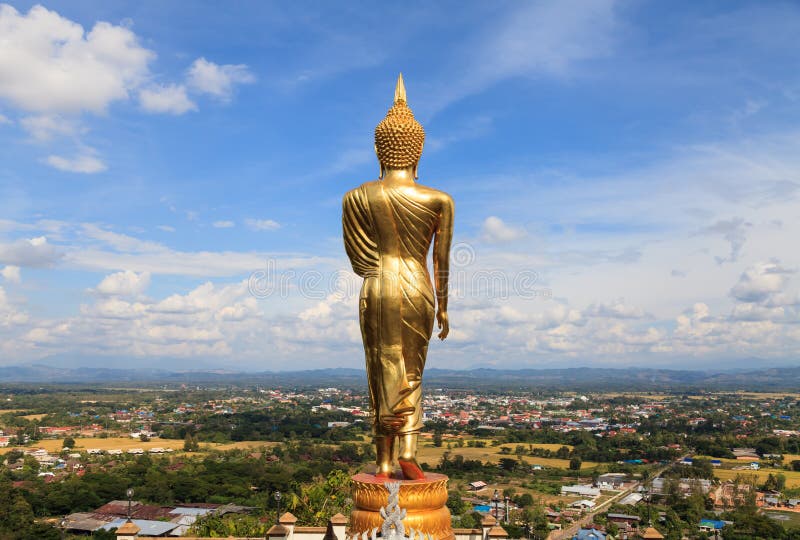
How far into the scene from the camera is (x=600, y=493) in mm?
32844

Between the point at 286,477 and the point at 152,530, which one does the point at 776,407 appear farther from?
the point at 152,530

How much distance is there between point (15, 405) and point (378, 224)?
89.8 meters

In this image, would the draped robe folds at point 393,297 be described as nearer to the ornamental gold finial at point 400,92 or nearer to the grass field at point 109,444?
the ornamental gold finial at point 400,92

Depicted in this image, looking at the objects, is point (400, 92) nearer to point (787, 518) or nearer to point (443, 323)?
point (443, 323)

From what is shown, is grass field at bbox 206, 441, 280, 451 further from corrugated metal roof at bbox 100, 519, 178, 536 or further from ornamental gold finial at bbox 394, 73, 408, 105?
ornamental gold finial at bbox 394, 73, 408, 105

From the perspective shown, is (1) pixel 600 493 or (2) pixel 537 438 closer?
(1) pixel 600 493

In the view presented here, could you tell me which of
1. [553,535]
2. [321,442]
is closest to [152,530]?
[553,535]

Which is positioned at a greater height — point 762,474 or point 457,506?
point 457,506

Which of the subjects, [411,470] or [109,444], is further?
[109,444]

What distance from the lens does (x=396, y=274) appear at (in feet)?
27.4

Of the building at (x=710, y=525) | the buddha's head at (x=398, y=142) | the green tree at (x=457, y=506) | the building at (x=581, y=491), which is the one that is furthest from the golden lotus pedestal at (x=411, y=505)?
the building at (x=581, y=491)

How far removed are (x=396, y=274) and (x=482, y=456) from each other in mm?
37466

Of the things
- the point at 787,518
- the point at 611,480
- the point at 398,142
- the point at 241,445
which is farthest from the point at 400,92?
the point at 241,445

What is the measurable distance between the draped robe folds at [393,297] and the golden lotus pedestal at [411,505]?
2.55 ft
